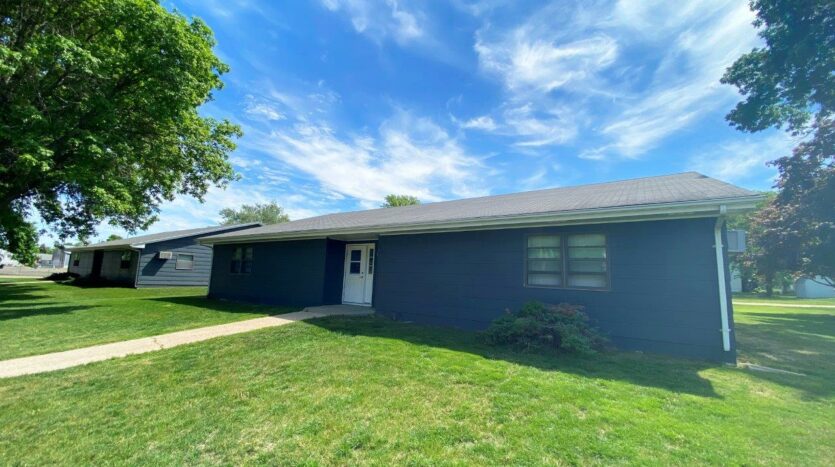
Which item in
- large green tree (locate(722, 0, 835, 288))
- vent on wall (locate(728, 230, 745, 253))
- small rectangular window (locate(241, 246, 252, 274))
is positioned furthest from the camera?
small rectangular window (locate(241, 246, 252, 274))

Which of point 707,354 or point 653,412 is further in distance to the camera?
point 707,354

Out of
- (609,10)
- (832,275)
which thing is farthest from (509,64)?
(832,275)

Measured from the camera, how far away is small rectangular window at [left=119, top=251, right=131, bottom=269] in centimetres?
2177

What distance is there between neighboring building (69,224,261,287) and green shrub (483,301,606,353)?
19.3 meters

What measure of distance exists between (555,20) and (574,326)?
285 inches

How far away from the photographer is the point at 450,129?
13.7m

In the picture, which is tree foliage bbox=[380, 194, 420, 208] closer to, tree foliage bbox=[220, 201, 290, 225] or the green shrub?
tree foliage bbox=[220, 201, 290, 225]

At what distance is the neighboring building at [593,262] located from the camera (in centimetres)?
559

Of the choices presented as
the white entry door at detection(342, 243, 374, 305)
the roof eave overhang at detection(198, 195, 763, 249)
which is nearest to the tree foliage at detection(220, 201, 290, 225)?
the white entry door at detection(342, 243, 374, 305)

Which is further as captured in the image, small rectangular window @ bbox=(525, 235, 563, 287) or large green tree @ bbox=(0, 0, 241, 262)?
large green tree @ bbox=(0, 0, 241, 262)

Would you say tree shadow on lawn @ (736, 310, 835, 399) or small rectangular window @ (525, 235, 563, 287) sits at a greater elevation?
small rectangular window @ (525, 235, 563, 287)

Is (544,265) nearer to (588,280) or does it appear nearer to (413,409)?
(588,280)

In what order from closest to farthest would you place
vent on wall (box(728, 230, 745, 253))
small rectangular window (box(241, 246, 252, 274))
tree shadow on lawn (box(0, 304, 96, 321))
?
vent on wall (box(728, 230, 745, 253)) < tree shadow on lawn (box(0, 304, 96, 321)) < small rectangular window (box(241, 246, 252, 274))

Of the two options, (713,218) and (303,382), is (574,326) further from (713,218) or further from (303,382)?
(303,382)
